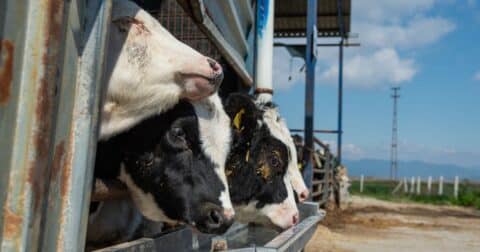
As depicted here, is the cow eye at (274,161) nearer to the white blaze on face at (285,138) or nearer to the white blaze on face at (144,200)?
the white blaze on face at (285,138)

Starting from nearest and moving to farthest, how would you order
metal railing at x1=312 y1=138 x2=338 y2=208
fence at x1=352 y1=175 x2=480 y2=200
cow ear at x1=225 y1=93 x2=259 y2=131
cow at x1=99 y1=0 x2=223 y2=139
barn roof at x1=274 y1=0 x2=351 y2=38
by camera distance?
cow at x1=99 y1=0 x2=223 y2=139 < cow ear at x1=225 y1=93 x2=259 y2=131 < metal railing at x1=312 y1=138 x2=338 y2=208 < barn roof at x1=274 y1=0 x2=351 y2=38 < fence at x1=352 y1=175 x2=480 y2=200

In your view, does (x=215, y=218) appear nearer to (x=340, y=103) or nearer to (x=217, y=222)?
(x=217, y=222)

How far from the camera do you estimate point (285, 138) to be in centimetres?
442

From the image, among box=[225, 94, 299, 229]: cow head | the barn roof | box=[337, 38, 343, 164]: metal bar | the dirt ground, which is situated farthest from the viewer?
box=[337, 38, 343, 164]: metal bar

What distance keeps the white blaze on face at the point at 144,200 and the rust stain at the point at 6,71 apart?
1.17m

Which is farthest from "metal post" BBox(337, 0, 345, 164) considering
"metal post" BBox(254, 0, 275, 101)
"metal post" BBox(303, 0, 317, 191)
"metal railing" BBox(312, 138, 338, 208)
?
"metal post" BBox(254, 0, 275, 101)

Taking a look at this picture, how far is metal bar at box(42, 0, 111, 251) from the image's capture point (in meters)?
1.21

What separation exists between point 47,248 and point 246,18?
6956mm

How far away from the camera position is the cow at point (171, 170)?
7.14 ft

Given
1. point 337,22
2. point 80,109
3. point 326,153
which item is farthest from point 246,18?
point 337,22

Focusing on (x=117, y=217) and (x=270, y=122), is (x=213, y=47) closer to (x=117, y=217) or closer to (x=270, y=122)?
(x=270, y=122)

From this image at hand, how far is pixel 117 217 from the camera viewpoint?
2.72 meters

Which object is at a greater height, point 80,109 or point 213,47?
point 213,47

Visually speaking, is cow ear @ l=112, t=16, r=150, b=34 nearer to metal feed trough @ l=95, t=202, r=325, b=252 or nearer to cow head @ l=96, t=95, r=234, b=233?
cow head @ l=96, t=95, r=234, b=233
